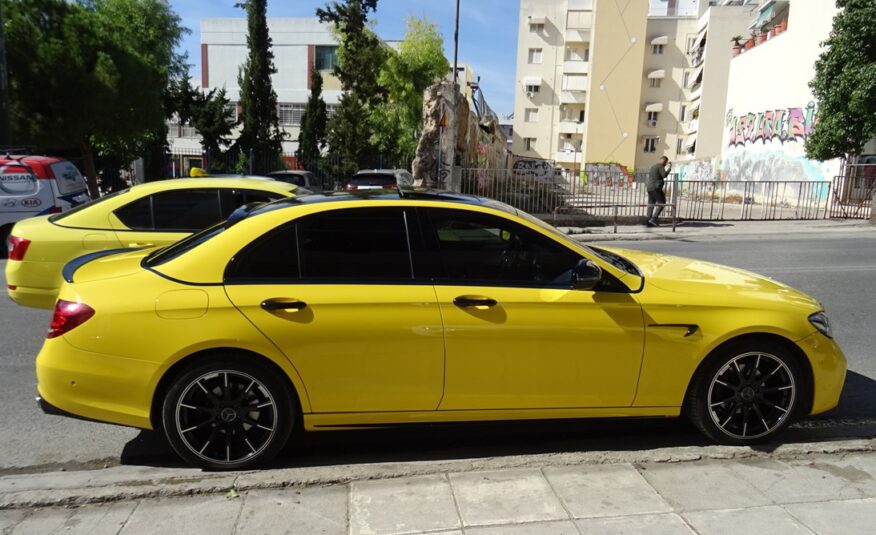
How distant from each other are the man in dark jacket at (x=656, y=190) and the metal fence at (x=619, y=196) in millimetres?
532

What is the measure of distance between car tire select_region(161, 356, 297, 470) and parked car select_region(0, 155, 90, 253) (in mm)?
8943

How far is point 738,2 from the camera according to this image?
176 feet

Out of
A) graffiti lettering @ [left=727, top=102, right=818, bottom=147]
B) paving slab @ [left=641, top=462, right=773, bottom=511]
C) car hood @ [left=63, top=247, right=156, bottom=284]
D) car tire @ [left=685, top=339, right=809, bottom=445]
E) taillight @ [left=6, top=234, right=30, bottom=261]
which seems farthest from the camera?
graffiti lettering @ [left=727, top=102, right=818, bottom=147]

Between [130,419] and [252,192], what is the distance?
3.52m

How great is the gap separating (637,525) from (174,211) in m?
5.23

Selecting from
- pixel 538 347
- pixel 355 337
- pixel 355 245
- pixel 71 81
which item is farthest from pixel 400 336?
pixel 71 81

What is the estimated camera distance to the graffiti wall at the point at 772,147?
25.2 metres

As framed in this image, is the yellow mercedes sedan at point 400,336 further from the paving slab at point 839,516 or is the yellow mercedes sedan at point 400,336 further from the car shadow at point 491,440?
the paving slab at point 839,516

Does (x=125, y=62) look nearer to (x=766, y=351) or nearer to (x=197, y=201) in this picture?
(x=197, y=201)

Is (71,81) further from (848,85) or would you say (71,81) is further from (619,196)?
(848,85)

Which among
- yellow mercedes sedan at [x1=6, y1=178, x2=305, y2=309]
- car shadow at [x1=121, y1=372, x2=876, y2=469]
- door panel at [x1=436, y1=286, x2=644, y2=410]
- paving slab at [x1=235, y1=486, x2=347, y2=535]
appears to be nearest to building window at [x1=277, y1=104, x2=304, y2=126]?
yellow mercedes sedan at [x1=6, y1=178, x2=305, y2=309]

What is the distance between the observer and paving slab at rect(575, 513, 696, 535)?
2.84 m

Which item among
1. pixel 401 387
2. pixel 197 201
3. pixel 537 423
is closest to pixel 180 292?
pixel 401 387

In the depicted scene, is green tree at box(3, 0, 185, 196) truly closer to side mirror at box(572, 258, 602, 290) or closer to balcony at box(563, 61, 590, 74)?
side mirror at box(572, 258, 602, 290)
